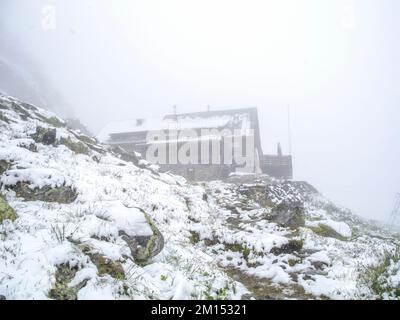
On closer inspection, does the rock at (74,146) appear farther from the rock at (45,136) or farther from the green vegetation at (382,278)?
the green vegetation at (382,278)

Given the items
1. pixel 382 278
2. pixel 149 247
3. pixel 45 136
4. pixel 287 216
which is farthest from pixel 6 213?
pixel 287 216

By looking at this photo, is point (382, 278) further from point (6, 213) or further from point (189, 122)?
point (189, 122)

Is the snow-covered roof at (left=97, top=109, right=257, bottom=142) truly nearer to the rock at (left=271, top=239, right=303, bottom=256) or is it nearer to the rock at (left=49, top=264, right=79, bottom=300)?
the rock at (left=271, top=239, right=303, bottom=256)

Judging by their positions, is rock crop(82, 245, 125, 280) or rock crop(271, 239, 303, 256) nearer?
rock crop(82, 245, 125, 280)

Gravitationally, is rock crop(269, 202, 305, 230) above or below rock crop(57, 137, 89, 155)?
below

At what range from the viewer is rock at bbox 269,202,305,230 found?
1012cm

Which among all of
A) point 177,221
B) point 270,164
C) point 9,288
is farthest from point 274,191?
point 270,164

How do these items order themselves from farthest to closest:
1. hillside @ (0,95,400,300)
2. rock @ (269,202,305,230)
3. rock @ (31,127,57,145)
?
rock @ (31,127,57,145)
rock @ (269,202,305,230)
hillside @ (0,95,400,300)

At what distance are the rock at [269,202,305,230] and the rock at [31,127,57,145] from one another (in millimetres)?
9900

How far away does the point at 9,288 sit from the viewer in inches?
140

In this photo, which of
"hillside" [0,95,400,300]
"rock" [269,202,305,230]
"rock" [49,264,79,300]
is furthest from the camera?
"rock" [269,202,305,230]

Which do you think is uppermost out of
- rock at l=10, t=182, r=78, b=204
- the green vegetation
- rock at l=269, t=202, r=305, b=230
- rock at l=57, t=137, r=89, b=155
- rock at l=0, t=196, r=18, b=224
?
rock at l=57, t=137, r=89, b=155

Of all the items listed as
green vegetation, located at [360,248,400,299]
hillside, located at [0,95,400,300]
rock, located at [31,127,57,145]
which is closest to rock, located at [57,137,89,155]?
rock, located at [31,127,57,145]
